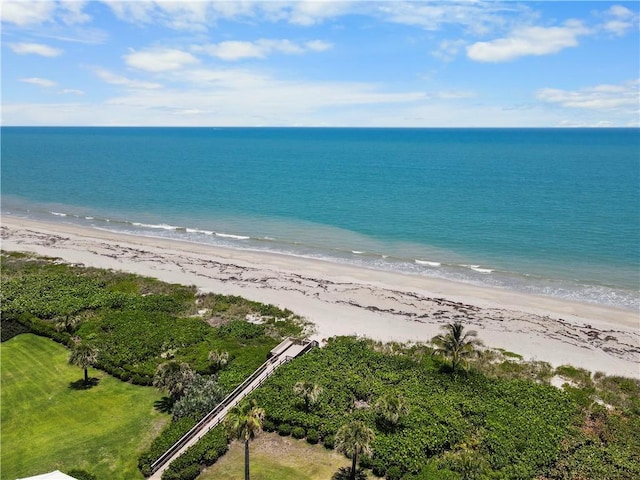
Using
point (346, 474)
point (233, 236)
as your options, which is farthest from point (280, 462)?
point (233, 236)

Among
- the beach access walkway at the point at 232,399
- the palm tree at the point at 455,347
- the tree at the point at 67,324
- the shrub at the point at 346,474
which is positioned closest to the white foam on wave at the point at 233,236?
the tree at the point at 67,324

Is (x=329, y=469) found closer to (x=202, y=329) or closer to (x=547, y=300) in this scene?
(x=202, y=329)

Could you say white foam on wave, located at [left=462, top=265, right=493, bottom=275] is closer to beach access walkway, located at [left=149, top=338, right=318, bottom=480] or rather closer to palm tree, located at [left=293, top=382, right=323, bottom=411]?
beach access walkway, located at [left=149, top=338, right=318, bottom=480]

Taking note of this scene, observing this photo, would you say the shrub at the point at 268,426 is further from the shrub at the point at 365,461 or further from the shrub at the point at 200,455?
the shrub at the point at 365,461

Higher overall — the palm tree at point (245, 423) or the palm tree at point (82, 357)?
the palm tree at point (245, 423)

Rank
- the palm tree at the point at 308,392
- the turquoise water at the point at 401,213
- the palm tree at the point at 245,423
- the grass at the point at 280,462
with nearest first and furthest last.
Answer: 1. the palm tree at the point at 245,423
2. the grass at the point at 280,462
3. the palm tree at the point at 308,392
4. the turquoise water at the point at 401,213

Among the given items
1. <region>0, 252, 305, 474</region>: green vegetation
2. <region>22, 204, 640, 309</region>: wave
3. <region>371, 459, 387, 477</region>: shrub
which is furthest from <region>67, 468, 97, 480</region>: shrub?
<region>22, 204, 640, 309</region>: wave
